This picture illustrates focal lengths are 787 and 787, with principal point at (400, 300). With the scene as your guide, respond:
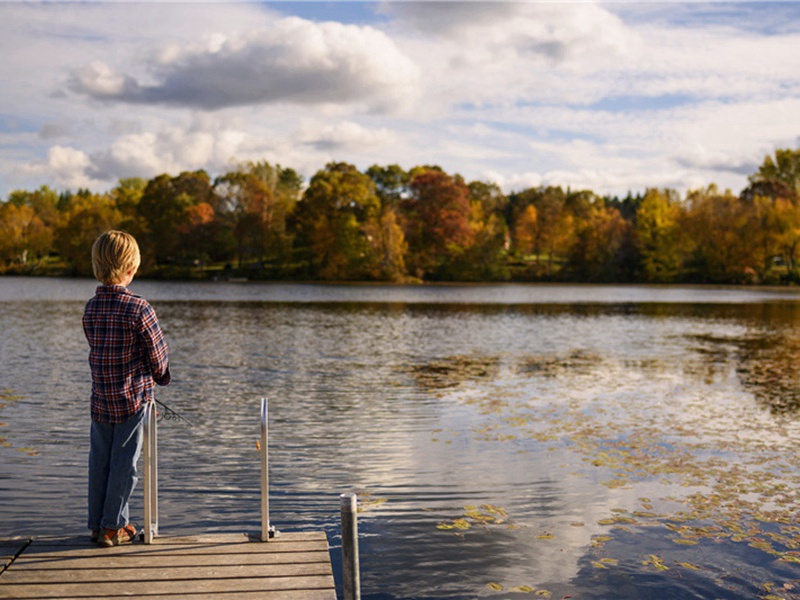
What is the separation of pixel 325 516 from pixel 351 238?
90.0m

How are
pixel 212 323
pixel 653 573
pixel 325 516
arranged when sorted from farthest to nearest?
pixel 212 323, pixel 325 516, pixel 653 573

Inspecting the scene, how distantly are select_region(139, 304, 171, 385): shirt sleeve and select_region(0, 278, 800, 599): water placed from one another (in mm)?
2716

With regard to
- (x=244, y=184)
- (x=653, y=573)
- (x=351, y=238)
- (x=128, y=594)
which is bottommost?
(x=653, y=573)

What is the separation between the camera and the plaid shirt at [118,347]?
5977 millimetres

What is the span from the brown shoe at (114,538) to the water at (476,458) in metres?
2.10

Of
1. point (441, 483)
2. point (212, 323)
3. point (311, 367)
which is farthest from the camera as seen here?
point (212, 323)

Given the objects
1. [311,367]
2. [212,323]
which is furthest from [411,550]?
[212,323]

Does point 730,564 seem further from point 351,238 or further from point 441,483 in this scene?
point 351,238

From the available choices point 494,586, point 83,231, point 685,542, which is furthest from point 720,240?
point 494,586

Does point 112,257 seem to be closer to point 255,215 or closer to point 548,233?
point 255,215

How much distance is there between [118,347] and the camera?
602cm

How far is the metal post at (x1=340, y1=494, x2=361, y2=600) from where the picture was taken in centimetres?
499

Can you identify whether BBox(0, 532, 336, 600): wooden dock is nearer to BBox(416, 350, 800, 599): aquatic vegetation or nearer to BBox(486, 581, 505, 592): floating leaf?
BBox(486, 581, 505, 592): floating leaf

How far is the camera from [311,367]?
22.1 m
